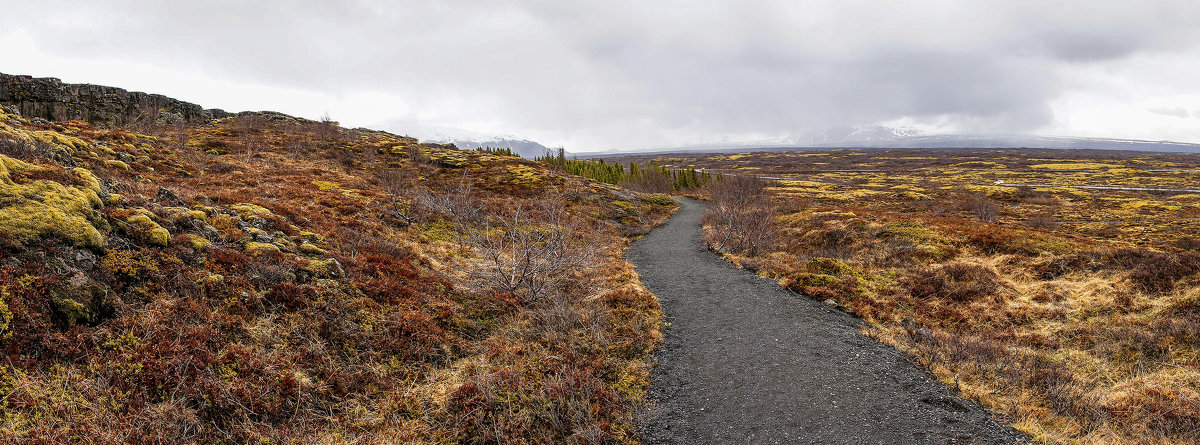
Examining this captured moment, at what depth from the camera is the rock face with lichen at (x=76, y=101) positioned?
3241 cm

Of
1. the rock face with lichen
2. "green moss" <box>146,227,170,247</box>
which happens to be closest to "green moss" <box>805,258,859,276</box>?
"green moss" <box>146,227,170,247</box>

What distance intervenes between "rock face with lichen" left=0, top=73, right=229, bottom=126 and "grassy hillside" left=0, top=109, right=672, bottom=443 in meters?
30.6

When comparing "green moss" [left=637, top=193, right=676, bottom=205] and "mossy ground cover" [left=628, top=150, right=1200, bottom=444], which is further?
"green moss" [left=637, top=193, right=676, bottom=205]

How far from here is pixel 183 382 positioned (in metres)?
6.11

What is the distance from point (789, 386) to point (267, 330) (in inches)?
406

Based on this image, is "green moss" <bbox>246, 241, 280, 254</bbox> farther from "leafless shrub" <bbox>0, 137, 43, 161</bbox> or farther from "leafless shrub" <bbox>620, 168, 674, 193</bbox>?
"leafless shrub" <bbox>620, 168, 674, 193</bbox>

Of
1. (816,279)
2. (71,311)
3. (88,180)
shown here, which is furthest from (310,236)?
(816,279)

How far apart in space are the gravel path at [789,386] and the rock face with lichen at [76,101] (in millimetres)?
43869

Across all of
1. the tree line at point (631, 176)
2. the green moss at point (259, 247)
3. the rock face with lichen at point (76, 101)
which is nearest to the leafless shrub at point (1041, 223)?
the tree line at point (631, 176)

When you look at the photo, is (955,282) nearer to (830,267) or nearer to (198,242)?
(830,267)

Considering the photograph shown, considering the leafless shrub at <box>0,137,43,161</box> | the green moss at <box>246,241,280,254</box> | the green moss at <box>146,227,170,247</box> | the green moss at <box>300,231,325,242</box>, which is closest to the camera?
the green moss at <box>146,227,170,247</box>

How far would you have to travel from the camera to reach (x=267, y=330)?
7852 millimetres

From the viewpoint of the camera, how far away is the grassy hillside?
5.87m

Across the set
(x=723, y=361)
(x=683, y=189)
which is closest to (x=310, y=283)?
(x=723, y=361)
